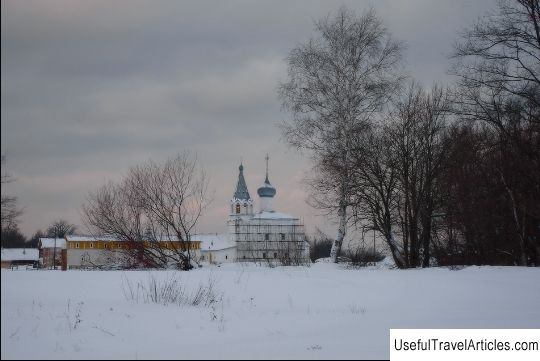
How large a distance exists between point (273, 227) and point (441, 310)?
73409 millimetres

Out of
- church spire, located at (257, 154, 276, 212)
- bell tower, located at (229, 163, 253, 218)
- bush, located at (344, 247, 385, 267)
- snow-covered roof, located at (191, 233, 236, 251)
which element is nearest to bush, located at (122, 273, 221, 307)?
bush, located at (344, 247, 385, 267)

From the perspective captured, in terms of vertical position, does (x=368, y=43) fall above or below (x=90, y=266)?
above

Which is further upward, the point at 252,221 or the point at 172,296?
the point at 252,221

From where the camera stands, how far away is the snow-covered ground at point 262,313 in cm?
652

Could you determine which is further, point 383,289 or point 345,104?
point 345,104

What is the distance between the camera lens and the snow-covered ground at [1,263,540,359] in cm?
652

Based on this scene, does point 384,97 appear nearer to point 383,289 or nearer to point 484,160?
point 484,160

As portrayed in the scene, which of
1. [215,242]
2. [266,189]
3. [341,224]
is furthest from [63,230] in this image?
[215,242]

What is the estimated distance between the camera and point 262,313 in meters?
9.57

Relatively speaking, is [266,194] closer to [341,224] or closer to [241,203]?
[241,203]

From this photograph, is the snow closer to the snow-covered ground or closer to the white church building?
the white church building

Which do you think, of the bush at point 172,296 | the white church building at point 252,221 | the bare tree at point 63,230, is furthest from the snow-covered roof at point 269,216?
the bush at point 172,296

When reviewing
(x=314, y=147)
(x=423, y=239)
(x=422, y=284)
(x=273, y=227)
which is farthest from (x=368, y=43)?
(x=273, y=227)

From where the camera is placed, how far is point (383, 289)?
39.9 feet
